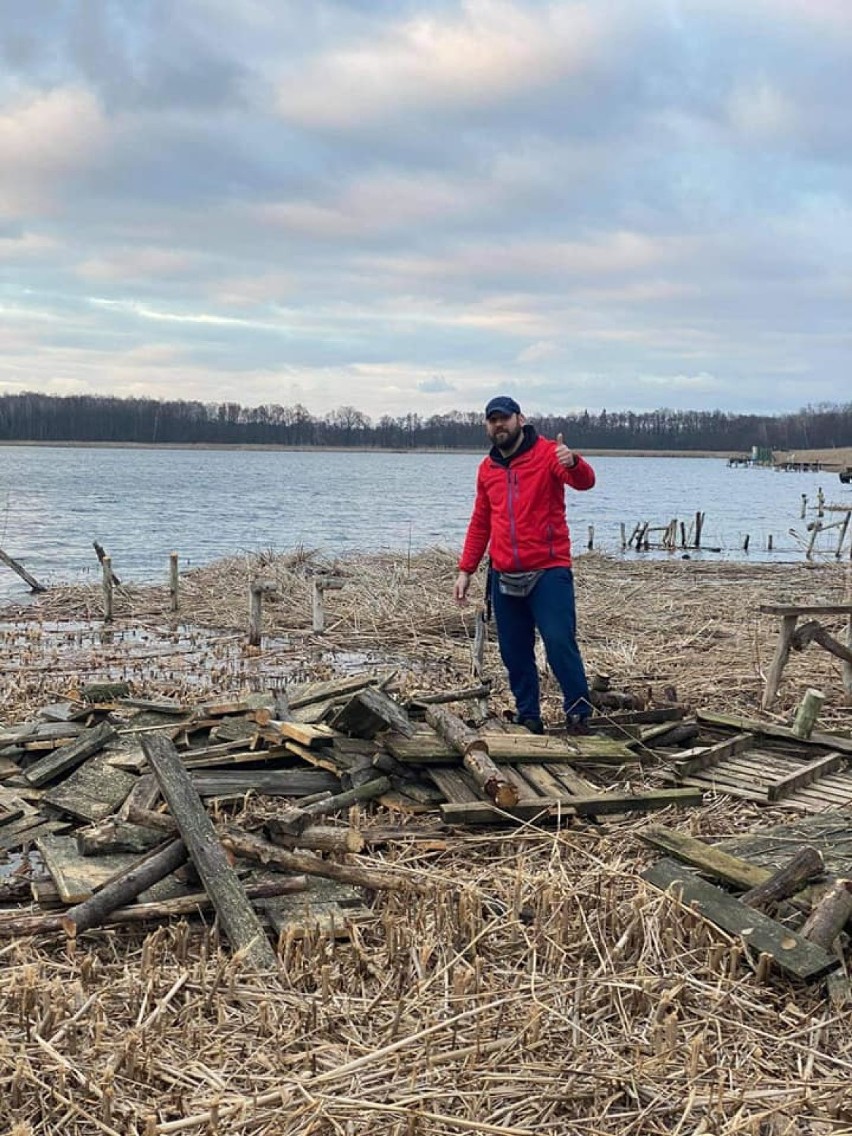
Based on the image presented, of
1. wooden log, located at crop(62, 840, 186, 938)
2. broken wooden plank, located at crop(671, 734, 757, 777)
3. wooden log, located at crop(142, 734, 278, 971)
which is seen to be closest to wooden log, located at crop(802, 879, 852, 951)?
wooden log, located at crop(142, 734, 278, 971)

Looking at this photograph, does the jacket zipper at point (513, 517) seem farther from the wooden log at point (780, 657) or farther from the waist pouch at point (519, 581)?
the wooden log at point (780, 657)

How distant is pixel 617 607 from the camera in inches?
661

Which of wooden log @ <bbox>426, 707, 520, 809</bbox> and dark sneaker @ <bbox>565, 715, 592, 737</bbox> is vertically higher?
wooden log @ <bbox>426, 707, 520, 809</bbox>

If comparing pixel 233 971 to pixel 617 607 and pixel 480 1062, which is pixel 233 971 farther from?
pixel 617 607

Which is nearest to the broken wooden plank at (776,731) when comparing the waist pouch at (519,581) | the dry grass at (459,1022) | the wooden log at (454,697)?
the dry grass at (459,1022)

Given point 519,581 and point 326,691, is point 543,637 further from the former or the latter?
point 326,691

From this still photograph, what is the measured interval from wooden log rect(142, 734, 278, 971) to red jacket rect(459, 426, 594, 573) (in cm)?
277

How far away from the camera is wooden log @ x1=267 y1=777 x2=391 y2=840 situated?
5.20 metres

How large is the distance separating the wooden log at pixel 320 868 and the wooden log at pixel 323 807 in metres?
0.19

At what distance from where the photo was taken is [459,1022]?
372cm

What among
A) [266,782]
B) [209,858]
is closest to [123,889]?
[209,858]

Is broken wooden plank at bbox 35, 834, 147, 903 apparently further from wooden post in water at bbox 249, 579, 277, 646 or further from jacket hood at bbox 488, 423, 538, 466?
wooden post in water at bbox 249, 579, 277, 646

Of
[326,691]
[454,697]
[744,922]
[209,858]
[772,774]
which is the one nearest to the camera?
[744,922]

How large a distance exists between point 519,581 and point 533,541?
309 millimetres
